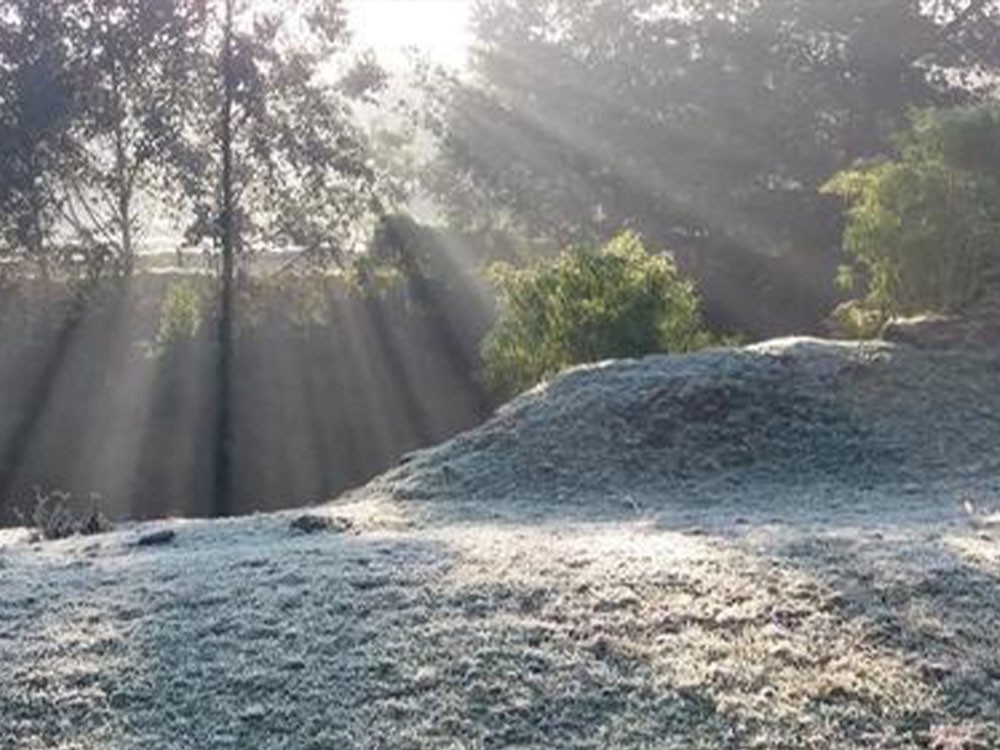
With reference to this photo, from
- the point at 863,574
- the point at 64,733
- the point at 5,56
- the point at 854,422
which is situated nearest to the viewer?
the point at 64,733

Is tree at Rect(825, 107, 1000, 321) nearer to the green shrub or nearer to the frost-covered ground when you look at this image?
the green shrub

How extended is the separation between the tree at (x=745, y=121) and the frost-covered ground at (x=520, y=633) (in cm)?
1733

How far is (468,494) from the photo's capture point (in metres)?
9.71

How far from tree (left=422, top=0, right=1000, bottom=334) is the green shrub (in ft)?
33.6

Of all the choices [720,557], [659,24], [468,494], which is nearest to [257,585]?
[720,557]

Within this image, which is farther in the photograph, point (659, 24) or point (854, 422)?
point (659, 24)

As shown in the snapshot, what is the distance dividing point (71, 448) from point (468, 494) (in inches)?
455

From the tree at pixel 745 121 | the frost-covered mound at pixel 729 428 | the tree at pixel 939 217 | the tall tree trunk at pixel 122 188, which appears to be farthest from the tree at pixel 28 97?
the tree at pixel 939 217

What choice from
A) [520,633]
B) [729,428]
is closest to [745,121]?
[729,428]

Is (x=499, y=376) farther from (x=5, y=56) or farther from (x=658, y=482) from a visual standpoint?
(x=5, y=56)

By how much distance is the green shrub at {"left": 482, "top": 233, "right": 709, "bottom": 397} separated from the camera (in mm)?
14367

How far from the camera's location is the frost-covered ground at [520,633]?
4316 mm

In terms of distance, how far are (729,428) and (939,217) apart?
5.39 meters

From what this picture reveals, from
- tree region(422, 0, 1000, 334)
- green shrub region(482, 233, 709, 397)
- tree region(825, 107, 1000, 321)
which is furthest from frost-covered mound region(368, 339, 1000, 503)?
tree region(422, 0, 1000, 334)
